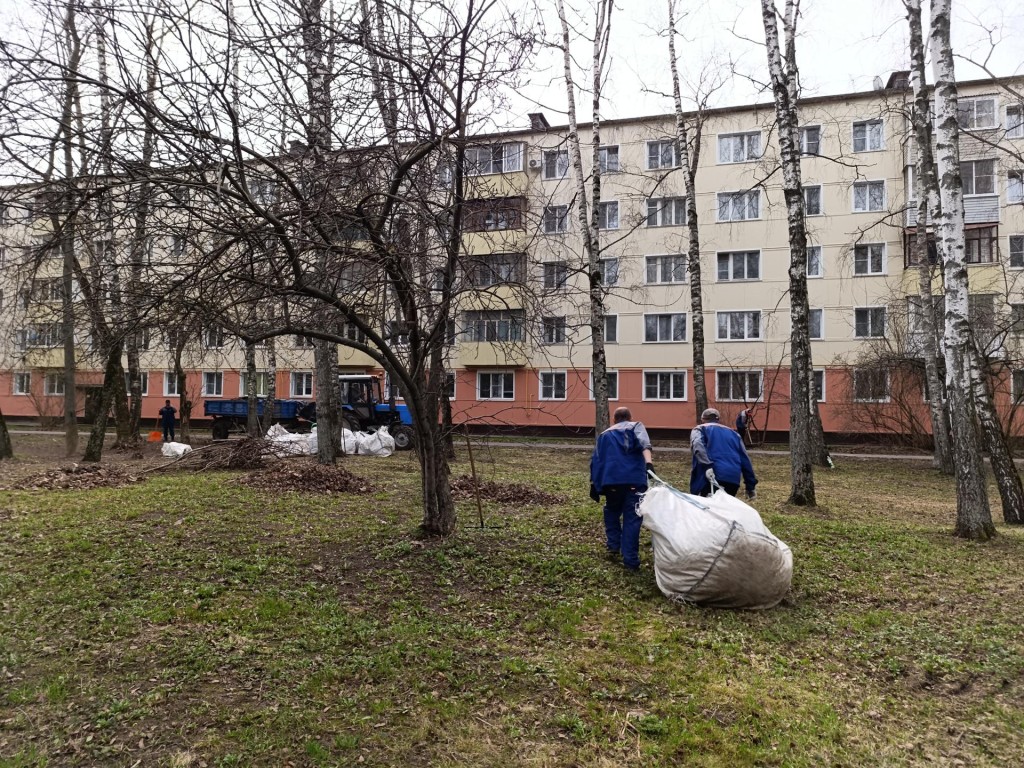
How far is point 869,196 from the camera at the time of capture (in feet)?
91.8

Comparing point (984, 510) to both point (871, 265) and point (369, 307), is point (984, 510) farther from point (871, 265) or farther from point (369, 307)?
point (871, 265)

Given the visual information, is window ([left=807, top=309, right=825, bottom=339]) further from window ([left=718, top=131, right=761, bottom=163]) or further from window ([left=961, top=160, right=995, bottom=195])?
window ([left=718, top=131, right=761, bottom=163])

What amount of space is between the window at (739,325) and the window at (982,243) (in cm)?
806

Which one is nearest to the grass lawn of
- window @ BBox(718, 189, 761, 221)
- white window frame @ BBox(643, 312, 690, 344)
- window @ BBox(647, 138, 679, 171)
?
white window frame @ BBox(643, 312, 690, 344)

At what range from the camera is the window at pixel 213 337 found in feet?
17.6

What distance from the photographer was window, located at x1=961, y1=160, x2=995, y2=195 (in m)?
26.7

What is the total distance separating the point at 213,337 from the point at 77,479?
697cm

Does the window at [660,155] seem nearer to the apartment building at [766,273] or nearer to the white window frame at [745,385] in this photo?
the apartment building at [766,273]

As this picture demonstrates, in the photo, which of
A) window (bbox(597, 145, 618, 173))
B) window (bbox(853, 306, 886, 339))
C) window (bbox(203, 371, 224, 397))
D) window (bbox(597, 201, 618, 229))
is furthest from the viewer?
window (bbox(203, 371, 224, 397))

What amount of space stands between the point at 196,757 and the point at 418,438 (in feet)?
11.8

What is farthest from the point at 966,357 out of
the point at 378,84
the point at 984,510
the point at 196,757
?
the point at 196,757

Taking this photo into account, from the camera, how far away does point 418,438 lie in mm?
6586

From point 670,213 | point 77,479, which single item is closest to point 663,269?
point 670,213

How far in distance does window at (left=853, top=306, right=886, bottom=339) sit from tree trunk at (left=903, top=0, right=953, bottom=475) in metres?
9.15
